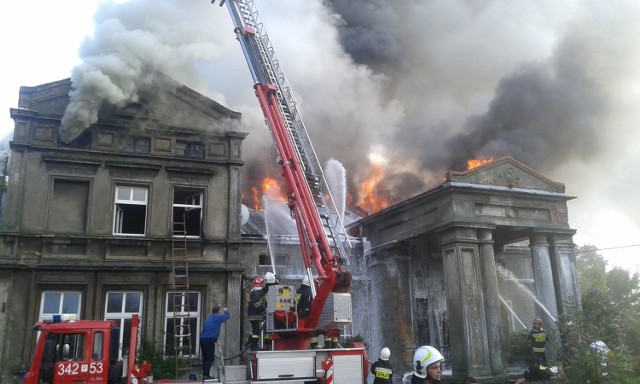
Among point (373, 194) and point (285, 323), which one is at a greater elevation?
point (373, 194)

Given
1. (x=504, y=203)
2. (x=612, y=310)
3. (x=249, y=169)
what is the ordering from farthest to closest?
(x=249, y=169), (x=504, y=203), (x=612, y=310)

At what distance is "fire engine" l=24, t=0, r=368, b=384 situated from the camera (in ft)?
30.4

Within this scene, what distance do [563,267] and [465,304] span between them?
182 inches

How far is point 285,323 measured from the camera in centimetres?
1120

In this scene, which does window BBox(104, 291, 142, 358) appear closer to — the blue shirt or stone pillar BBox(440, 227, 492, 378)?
the blue shirt

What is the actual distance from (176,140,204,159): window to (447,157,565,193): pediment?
811 centimetres

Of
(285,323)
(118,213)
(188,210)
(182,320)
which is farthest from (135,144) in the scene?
(285,323)

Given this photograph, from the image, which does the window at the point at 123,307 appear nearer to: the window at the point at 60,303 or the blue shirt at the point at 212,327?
the window at the point at 60,303

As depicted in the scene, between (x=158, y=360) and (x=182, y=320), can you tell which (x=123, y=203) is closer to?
(x=182, y=320)

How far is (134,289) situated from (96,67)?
6.67m

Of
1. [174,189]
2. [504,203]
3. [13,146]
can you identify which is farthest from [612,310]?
[13,146]

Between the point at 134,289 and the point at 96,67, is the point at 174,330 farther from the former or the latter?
the point at 96,67

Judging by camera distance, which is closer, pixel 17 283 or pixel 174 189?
pixel 17 283

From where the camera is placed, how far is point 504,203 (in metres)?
17.8
